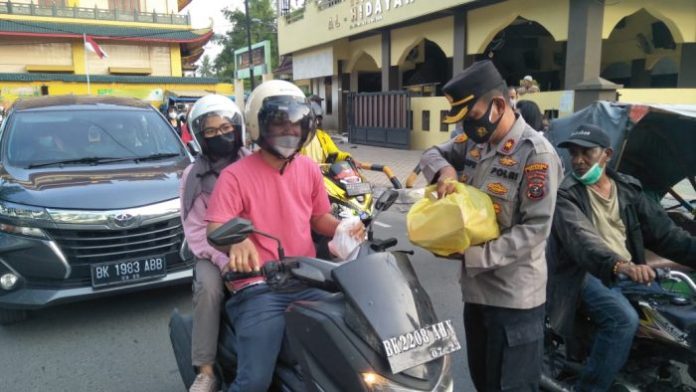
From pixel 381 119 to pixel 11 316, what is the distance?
1500 cm

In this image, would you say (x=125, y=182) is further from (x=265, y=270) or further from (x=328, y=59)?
(x=328, y=59)

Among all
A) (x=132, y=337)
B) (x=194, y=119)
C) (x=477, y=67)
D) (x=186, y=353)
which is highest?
(x=477, y=67)

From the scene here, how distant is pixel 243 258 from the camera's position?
2014 mm

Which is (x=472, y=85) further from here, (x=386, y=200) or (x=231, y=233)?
(x=231, y=233)

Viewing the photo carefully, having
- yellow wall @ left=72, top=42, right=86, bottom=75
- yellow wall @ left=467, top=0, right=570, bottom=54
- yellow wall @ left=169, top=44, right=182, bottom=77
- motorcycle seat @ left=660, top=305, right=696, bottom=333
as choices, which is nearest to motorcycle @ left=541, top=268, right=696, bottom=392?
motorcycle seat @ left=660, top=305, right=696, bottom=333

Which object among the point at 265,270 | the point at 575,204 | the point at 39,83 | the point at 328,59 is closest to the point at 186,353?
the point at 265,270

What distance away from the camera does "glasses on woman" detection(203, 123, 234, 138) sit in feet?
9.46

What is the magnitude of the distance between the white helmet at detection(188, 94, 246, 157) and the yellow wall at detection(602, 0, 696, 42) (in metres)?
11.6

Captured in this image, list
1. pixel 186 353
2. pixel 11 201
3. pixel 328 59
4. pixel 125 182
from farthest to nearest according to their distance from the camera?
pixel 328 59 < pixel 125 182 < pixel 11 201 < pixel 186 353

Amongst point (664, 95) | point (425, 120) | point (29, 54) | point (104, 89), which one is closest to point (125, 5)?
point (29, 54)

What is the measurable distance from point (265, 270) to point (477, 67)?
1.12 meters

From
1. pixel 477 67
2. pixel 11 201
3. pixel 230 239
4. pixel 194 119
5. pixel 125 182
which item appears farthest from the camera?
pixel 125 182

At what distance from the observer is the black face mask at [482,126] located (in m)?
2.16

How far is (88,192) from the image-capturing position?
13.6ft
